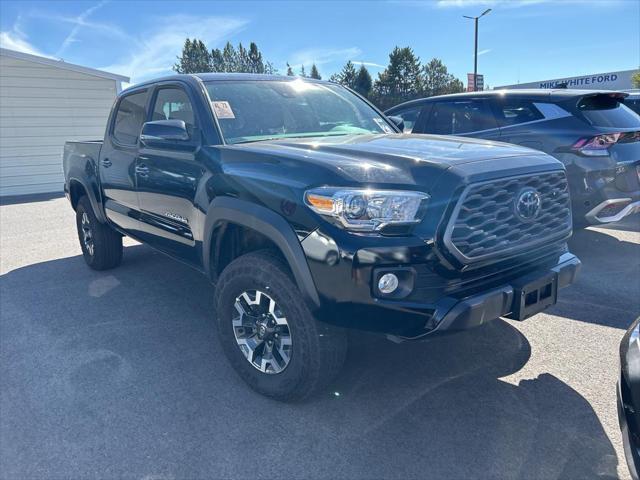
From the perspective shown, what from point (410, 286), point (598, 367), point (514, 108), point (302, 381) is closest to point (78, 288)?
point (302, 381)

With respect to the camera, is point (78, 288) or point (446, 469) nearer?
point (446, 469)

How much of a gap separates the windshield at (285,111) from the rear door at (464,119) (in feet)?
7.42

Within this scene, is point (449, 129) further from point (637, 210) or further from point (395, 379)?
point (395, 379)

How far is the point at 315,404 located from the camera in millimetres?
2857

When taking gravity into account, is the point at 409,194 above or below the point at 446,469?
above

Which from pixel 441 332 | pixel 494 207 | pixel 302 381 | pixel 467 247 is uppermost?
pixel 494 207

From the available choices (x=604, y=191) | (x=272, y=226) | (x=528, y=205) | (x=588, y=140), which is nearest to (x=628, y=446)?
(x=528, y=205)

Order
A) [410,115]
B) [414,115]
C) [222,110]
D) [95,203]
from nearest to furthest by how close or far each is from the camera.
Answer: [222,110], [95,203], [414,115], [410,115]

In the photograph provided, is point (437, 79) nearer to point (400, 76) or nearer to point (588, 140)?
point (400, 76)

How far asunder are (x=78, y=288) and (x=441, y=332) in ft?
13.7

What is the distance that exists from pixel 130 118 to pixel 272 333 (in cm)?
291

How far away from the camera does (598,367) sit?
10.3 feet

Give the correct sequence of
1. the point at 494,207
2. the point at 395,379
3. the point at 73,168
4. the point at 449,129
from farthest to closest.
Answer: the point at 449,129 < the point at 73,168 < the point at 395,379 < the point at 494,207

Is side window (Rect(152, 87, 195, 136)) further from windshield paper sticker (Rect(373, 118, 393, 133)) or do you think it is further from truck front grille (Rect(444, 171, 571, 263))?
truck front grille (Rect(444, 171, 571, 263))
